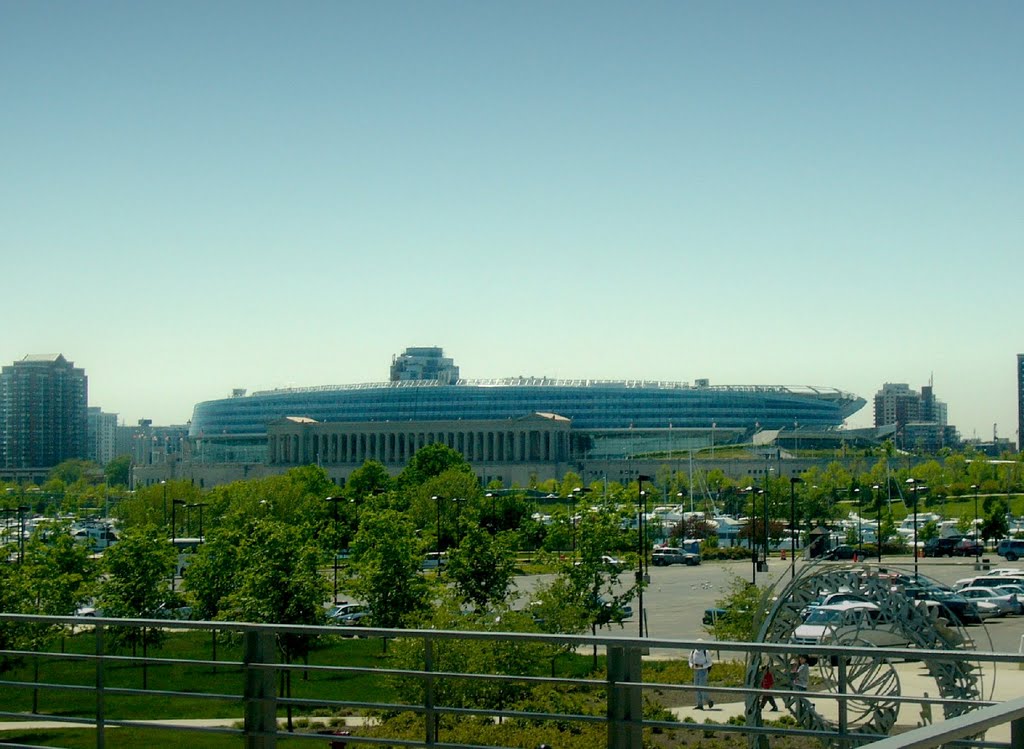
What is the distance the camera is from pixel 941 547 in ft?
243

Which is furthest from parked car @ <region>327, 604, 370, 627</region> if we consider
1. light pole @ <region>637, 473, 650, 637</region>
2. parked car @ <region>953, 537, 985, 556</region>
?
parked car @ <region>953, 537, 985, 556</region>

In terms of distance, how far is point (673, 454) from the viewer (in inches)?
6250

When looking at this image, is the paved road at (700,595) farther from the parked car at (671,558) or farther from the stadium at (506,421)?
the stadium at (506,421)

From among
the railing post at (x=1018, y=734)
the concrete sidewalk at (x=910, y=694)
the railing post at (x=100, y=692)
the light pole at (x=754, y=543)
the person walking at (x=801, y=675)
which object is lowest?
the light pole at (x=754, y=543)

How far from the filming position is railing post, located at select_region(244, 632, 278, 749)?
7.71 m

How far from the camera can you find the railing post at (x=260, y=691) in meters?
7.71

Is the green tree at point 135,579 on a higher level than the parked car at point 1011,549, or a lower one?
higher

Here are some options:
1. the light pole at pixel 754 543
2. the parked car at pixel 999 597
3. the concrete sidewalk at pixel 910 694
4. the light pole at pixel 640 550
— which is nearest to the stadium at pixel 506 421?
the light pole at pixel 754 543

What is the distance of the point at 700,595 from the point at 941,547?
25.8m

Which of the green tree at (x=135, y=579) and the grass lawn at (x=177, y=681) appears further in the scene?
the green tree at (x=135, y=579)

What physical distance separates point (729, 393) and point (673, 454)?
26.5 meters

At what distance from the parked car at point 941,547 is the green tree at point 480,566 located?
3881 centimetres

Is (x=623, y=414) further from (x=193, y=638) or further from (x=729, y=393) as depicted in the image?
(x=193, y=638)

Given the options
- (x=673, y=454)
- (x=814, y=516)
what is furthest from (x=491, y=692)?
(x=673, y=454)
